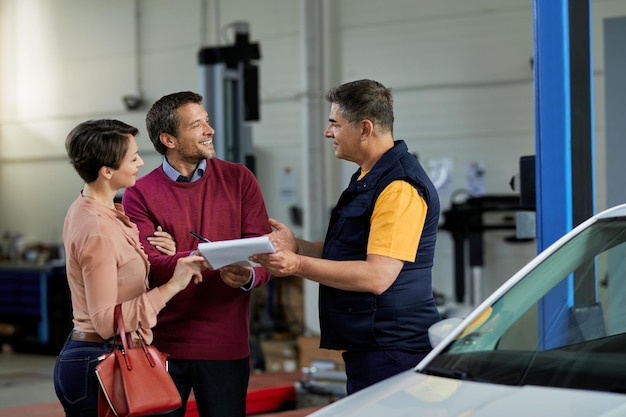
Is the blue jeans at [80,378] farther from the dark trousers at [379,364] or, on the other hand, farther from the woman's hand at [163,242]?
the dark trousers at [379,364]

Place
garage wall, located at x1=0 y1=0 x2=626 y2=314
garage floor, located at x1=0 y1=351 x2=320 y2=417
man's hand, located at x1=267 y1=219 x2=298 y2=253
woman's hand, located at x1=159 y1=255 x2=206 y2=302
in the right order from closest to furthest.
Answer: woman's hand, located at x1=159 y1=255 x2=206 y2=302
man's hand, located at x1=267 y1=219 x2=298 y2=253
garage floor, located at x1=0 y1=351 x2=320 y2=417
garage wall, located at x1=0 y1=0 x2=626 y2=314

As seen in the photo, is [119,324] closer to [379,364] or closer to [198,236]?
Result: [198,236]

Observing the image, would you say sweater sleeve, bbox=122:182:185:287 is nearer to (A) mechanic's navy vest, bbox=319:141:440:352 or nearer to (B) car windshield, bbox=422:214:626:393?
(A) mechanic's navy vest, bbox=319:141:440:352

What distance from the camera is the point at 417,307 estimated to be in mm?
2777

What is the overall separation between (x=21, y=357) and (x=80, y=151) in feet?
27.8

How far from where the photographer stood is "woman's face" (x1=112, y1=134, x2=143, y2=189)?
8.57 ft

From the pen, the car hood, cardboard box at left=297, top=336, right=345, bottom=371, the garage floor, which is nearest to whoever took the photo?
the car hood

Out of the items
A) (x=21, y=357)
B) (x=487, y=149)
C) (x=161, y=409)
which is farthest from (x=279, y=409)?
(x=21, y=357)

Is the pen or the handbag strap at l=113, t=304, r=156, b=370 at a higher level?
the pen

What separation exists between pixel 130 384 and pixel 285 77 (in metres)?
7.65

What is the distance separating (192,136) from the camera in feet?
9.50

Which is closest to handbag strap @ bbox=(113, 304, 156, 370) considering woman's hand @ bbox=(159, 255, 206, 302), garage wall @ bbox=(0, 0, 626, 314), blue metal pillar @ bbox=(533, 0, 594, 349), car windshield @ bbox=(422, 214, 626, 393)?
woman's hand @ bbox=(159, 255, 206, 302)

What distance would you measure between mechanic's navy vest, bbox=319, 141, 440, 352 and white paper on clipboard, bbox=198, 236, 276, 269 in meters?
0.32

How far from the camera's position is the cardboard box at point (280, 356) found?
28.0 feet
